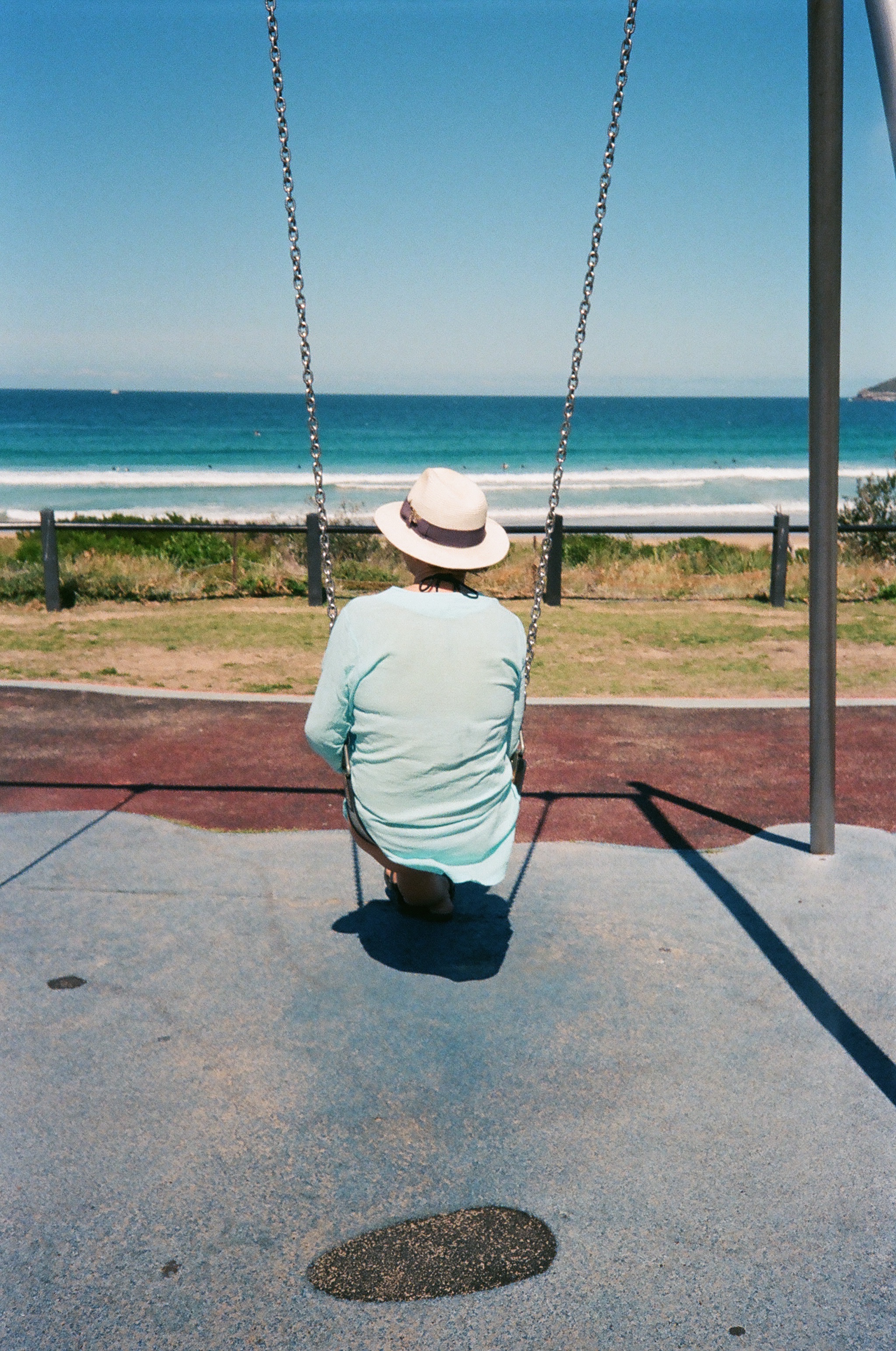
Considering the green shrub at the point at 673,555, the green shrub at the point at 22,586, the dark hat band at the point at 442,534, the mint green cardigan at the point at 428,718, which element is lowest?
the green shrub at the point at 673,555

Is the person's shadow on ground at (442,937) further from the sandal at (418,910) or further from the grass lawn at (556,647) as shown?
the grass lawn at (556,647)

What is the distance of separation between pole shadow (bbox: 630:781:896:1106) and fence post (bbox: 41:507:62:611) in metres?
7.51

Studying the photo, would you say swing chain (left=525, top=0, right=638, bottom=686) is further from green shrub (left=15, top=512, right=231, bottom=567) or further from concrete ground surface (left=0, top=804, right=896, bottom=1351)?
green shrub (left=15, top=512, right=231, bottom=567)

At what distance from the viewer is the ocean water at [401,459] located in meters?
38.1

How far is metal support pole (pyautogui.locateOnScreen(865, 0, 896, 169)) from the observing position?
2.96 meters

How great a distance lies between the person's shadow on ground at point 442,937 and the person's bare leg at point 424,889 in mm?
90

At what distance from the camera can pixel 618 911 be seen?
4.09 m

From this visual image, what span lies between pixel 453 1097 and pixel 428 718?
966mm

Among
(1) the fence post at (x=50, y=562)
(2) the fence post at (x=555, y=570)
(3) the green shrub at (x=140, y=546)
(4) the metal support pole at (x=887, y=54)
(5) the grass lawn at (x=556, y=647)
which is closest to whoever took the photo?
(4) the metal support pole at (x=887, y=54)

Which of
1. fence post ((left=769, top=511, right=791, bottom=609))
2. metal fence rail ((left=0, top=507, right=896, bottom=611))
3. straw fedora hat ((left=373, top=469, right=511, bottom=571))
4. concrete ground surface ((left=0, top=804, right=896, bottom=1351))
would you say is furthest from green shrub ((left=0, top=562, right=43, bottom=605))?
straw fedora hat ((left=373, top=469, right=511, bottom=571))

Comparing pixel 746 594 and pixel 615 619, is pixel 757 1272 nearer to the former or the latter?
pixel 615 619

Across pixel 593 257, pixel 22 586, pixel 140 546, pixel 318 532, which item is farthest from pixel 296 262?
pixel 140 546

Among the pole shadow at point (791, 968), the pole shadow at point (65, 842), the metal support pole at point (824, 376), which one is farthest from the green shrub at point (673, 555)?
the pole shadow at point (65, 842)

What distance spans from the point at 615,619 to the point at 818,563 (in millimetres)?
6723
